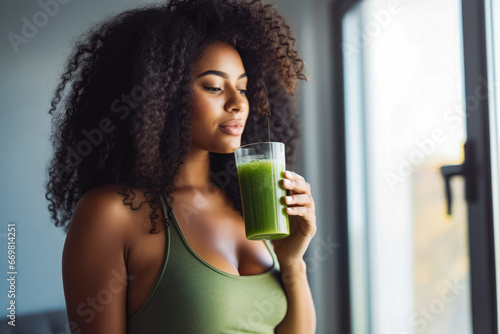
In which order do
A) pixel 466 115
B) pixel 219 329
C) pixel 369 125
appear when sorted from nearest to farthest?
pixel 219 329 → pixel 466 115 → pixel 369 125

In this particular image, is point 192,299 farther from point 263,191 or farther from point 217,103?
point 217,103

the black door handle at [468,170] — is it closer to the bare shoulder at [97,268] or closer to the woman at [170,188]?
the woman at [170,188]

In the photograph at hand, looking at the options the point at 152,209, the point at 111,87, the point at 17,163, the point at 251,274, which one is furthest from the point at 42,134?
the point at 251,274

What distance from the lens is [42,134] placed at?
2.06 m

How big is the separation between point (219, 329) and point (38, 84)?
138 cm

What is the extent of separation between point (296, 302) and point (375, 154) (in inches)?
49.9

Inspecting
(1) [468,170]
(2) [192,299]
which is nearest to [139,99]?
(2) [192,299]

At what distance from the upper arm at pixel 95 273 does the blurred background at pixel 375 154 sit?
93 cm

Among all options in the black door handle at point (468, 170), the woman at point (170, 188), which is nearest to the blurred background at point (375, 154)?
the black door handle at point (468, 170)

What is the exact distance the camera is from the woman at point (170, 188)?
46.3 inches

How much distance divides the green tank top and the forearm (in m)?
0.13

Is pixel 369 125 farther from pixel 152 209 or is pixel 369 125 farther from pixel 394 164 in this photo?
pixel 152 209

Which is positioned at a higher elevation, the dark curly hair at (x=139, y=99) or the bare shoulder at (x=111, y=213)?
the dark curly hair at (x=139, y=99)

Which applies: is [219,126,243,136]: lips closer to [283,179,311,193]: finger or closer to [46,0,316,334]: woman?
[46,0,316,334]: woman
